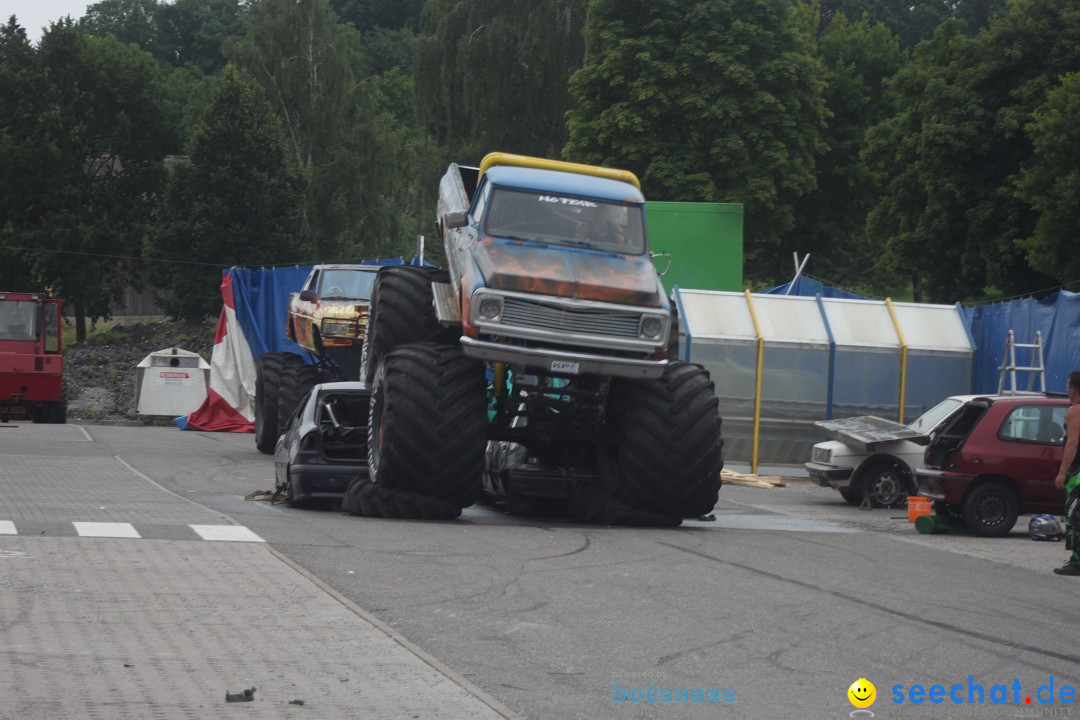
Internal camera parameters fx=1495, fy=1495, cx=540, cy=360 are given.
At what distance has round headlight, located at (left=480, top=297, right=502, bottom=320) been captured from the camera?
14.4 m

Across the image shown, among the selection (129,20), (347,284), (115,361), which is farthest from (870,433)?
(129,20)

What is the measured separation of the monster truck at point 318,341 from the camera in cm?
2536

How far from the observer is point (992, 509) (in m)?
17.2

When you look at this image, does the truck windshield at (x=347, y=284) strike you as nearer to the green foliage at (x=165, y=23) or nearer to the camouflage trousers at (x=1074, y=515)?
the camouflage trousers at (x=1074, y=515)

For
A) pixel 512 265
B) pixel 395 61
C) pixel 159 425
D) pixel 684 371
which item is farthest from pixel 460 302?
pixel 395 61

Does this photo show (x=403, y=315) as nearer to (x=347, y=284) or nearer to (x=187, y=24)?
(x=347, y=284)

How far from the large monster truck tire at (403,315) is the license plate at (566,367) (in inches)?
91.1

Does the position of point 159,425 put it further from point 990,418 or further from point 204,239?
point 990,418

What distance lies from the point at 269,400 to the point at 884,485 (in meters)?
11.6

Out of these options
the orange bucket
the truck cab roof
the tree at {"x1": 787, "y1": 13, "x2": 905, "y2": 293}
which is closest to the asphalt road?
the orange bucket

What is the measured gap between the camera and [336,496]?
16219 millimetres

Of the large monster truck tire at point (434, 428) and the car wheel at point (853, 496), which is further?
the car wheel at point (853, 496)

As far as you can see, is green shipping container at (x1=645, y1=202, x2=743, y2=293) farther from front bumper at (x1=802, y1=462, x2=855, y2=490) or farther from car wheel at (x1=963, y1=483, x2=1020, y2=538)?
car wheel at (x1=963, y1=483, x2=1020, y2=538)

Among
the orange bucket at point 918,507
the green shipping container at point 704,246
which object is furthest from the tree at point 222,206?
the orange bucket at point 918,507
